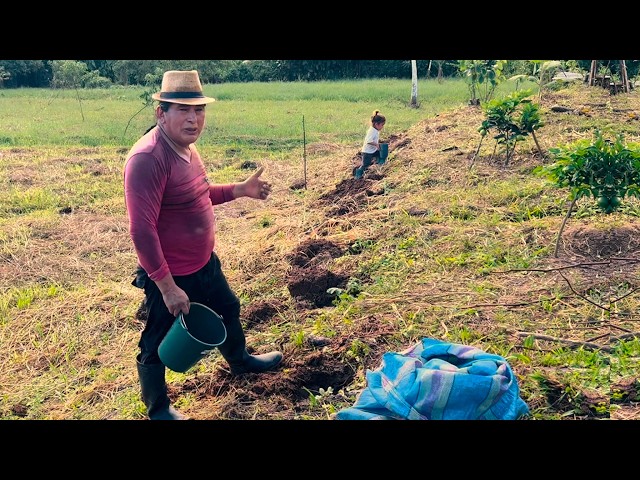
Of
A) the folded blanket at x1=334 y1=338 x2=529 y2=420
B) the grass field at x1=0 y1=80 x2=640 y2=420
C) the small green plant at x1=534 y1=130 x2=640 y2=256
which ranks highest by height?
the small green plant at x1=534 y1=130 x2=640 y2=256

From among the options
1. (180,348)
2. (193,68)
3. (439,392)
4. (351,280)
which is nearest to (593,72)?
(193,68)

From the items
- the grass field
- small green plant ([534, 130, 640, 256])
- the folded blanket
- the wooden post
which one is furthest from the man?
the wooden post

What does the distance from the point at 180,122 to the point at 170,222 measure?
415 millimetres

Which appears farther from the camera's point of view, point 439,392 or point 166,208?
point 166,208

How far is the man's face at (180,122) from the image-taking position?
8.62ft

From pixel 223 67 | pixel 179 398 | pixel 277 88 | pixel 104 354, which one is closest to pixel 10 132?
pixel 223 67

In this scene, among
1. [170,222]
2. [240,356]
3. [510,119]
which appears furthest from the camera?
[510,119]

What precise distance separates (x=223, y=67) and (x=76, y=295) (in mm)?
8532

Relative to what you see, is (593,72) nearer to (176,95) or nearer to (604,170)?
(604,170)

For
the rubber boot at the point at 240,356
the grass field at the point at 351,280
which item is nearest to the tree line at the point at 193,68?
the grass field at the point at 351,280

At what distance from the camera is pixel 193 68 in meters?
11.9

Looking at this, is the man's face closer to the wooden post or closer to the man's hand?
the man's hand

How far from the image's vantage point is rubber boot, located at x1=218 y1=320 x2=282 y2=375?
3111 millimetres

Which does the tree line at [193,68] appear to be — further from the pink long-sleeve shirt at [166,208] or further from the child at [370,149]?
the pink long-sleeve shirt at [166,208]
